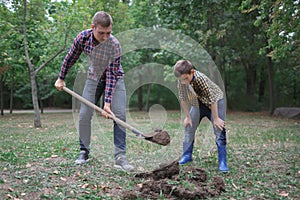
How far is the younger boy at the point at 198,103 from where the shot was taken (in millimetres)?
3525

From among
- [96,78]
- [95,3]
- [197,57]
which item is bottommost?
[96,78]

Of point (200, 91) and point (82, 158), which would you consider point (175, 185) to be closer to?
point (200, 91)

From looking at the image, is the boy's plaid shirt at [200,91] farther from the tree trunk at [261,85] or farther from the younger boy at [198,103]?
the tree trunk at [261,85]

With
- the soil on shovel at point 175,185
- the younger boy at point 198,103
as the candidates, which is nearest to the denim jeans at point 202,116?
the younger boy at point 198,103

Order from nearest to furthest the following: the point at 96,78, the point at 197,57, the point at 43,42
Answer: the point at 96,78
the point at 43,42
the point at 197,57

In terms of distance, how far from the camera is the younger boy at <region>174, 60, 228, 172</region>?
11.6 ft

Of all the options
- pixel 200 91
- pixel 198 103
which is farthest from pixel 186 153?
pixel 200 91

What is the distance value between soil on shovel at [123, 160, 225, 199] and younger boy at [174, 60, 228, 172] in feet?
1.81

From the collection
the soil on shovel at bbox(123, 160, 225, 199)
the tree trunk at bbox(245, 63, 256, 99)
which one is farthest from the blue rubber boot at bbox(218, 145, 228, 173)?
the tree trunk at bbox(245, 63, 256, 99)

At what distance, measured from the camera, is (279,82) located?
64.5ft

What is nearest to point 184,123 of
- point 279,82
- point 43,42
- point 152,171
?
point 152,171

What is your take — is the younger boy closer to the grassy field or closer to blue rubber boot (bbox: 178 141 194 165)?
blue rubber boot (bbox: 178 141 194 165)

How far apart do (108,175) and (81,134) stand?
2.30ft

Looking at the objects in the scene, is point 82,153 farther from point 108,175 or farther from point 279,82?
point 279,82
